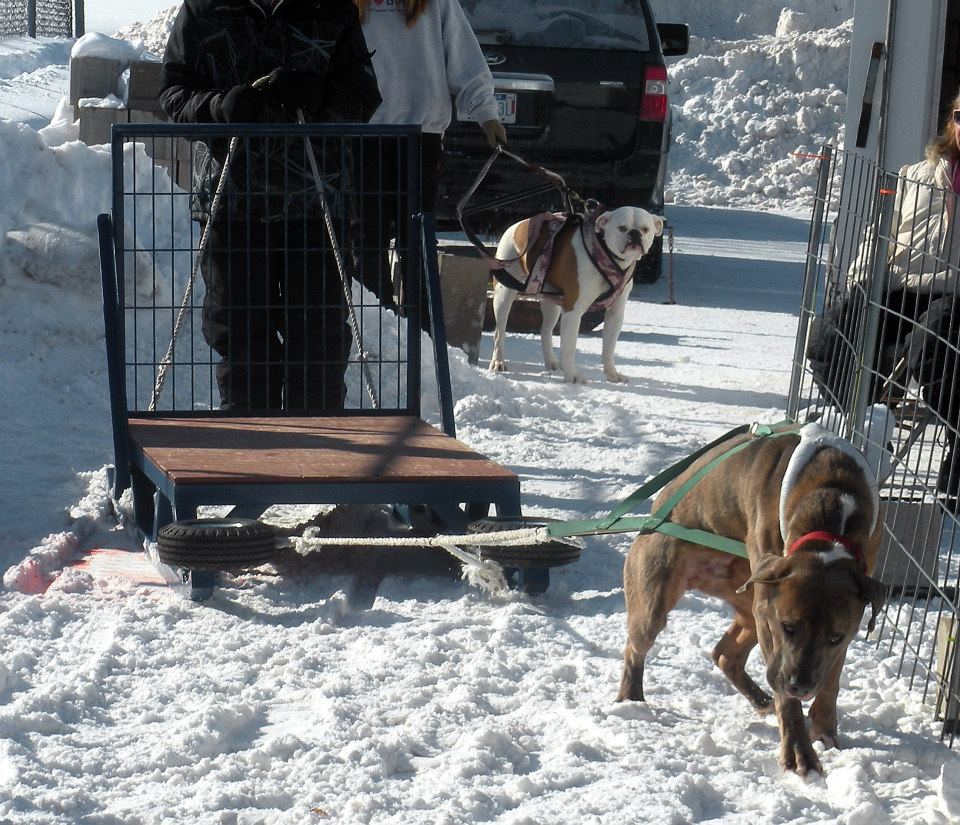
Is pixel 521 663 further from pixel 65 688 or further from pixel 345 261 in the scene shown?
pixel 345 261

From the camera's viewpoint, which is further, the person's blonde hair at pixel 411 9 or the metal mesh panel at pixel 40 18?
the metal mesh panel at pixel 40 18

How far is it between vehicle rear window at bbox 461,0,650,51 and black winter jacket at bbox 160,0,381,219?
19.3ft

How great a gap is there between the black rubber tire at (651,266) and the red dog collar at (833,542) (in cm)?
939

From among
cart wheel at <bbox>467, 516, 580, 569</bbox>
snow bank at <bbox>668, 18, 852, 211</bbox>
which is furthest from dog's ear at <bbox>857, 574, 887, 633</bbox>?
snow bank at <bbox>668, 18, 852, 211</bbox>

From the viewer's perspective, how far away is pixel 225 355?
5594 millimetres

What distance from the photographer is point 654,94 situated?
11.0 m

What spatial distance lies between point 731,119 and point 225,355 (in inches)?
786

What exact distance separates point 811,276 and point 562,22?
6666mm

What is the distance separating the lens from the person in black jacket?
530 centimetres

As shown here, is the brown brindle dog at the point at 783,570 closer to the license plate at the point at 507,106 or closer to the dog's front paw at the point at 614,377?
the dog's front paw at the point at 614,377

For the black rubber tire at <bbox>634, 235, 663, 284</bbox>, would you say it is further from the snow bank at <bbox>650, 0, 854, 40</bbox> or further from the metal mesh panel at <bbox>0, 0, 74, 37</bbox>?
the snow bank at <bbox>650, 0, 854, 40</bbox>

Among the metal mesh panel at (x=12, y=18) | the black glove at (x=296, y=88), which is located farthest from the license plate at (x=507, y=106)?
the metal mesh panel at (x=12, y=18)

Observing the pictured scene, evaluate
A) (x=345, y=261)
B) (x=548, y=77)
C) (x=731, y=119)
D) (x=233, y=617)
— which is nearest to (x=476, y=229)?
(x=548, y=77)

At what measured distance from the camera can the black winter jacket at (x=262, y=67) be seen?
5316mm
